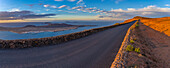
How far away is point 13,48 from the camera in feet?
28.0

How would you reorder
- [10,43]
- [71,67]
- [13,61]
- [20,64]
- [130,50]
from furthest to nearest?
[10,43] → [130,50] → [13,61] → [20,64] → [71,67]

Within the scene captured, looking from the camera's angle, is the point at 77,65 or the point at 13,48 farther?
the point at 13,48

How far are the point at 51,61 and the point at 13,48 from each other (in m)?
5.35

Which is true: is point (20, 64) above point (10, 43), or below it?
below

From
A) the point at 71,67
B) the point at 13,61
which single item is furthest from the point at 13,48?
the point at 71,67

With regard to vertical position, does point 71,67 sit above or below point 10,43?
below

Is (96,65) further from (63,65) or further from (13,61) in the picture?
(13,61)

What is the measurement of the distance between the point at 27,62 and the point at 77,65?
3243 millimetres

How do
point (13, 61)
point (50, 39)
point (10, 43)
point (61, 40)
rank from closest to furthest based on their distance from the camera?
point (13, 61) → point (10, 43) → point (50, 39) → point (61, 40)

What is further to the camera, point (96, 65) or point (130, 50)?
point (130, 50)

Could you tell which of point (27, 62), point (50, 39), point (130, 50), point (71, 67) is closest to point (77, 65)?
point (71, 67)

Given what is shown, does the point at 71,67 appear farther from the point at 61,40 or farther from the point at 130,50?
the point at 61,40

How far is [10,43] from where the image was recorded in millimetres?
8812

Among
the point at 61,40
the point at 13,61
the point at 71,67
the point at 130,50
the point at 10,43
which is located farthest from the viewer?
the point at 61,40
